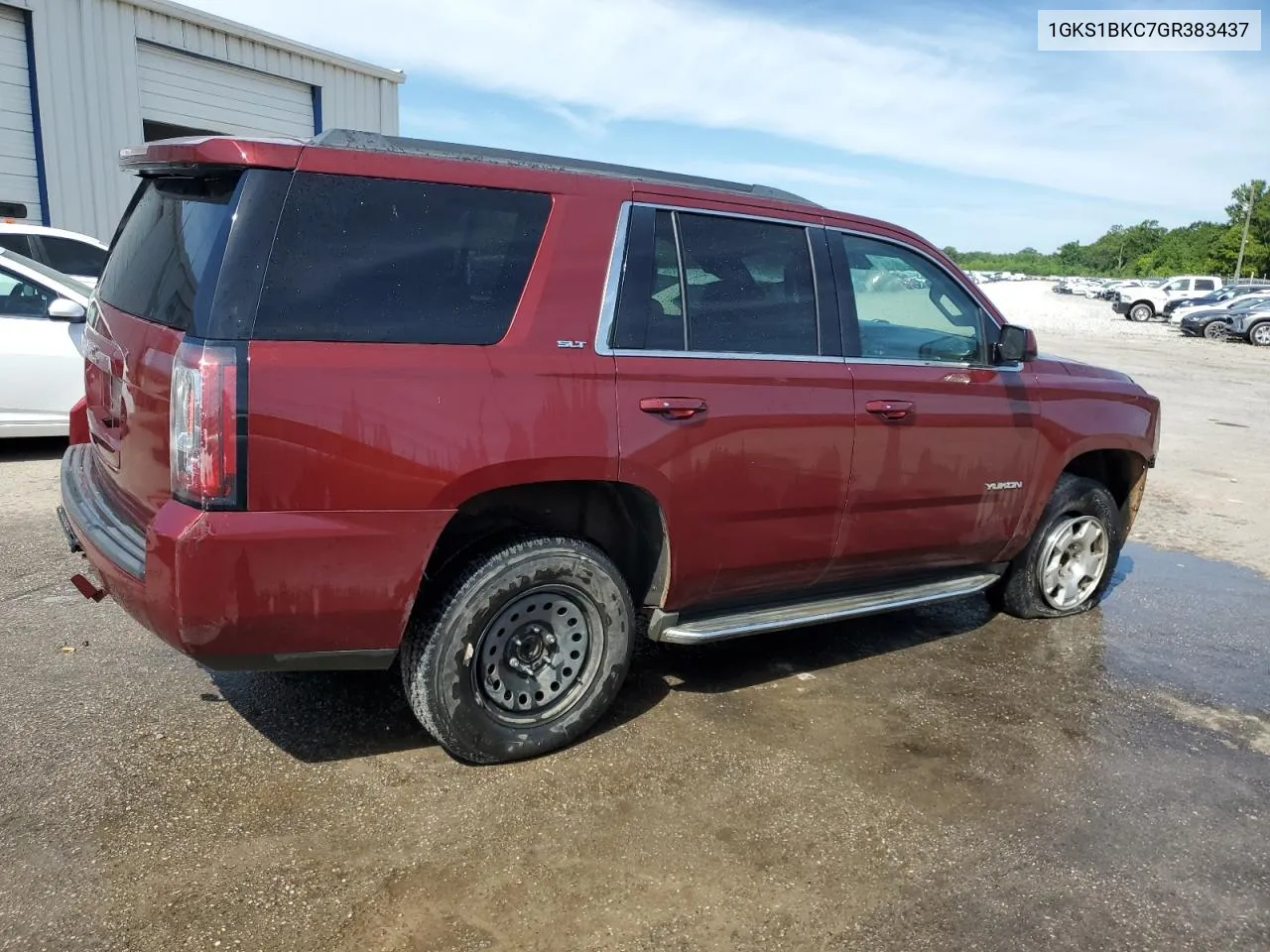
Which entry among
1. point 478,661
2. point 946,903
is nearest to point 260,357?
point 478,661

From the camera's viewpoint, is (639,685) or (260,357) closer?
(260,357)

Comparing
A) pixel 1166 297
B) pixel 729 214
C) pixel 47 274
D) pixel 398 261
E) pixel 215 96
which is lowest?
pixel 1166 297

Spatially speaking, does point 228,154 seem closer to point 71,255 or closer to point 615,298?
point 615,298

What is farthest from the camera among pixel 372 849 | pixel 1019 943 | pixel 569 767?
pixel 569 767

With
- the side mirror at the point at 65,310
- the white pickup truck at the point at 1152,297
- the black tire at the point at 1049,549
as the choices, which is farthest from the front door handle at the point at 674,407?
the white pickup truck at the point at 1152,297

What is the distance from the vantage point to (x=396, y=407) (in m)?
3.01

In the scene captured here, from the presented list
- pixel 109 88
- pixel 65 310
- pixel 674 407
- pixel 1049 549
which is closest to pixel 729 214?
pixel 674 407

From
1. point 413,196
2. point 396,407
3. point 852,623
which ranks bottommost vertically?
point 852,623

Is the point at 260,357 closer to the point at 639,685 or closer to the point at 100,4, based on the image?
the point at 639,685

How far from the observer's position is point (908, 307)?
14.8 ft

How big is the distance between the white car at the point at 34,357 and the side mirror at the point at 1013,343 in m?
6.55

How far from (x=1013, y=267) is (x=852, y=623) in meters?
168

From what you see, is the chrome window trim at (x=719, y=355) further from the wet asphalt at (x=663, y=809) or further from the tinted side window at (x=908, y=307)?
the wet asphalt at (x=663, y=809)

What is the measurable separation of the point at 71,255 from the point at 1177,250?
352 ft
